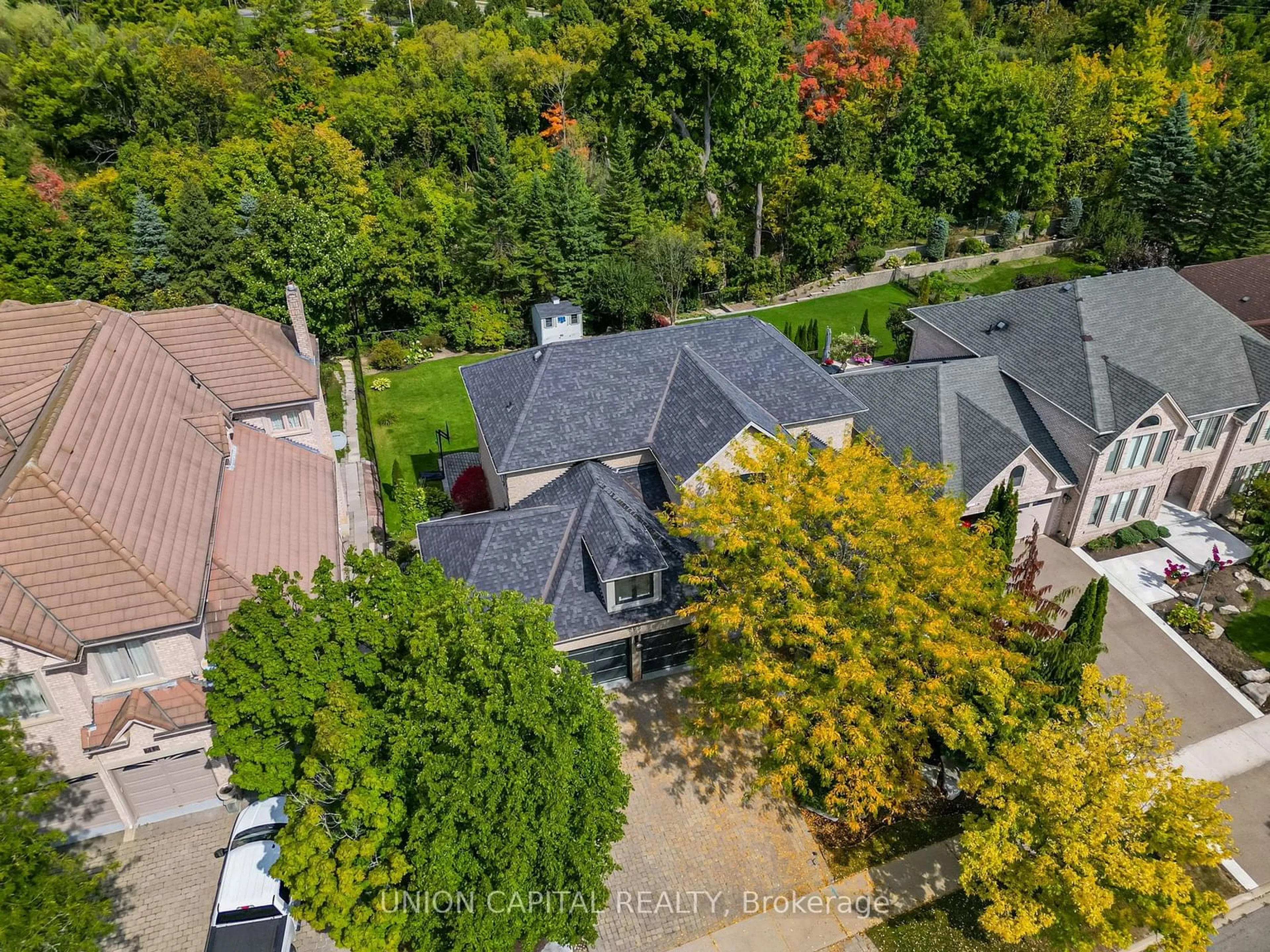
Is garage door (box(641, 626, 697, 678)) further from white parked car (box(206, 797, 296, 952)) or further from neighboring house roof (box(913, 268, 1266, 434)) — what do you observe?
neighboring house roof (box(913, 268, 1266, 434))

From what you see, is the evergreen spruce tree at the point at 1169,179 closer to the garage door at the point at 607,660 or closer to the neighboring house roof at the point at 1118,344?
the neighboring house roof at the point at 1118,344

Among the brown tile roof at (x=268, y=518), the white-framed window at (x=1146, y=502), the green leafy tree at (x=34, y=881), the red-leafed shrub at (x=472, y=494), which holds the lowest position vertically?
the white-framed window at (x=1146, y=502)

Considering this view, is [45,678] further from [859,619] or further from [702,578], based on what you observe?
[859,619]

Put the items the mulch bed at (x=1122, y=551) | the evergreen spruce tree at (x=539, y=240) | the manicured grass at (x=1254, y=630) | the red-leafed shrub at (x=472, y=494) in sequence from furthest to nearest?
the evergreen spruce tree at (x=539, y=240), the mulch bed at (x=1122, y=551), the red-leafed shrub at (x=472, y=494), the manicured grass at (x=1254, y=630)

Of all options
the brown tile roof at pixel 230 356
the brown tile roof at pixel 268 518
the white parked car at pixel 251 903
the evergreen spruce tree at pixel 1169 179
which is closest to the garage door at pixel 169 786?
the white parked car at pixel 251 903

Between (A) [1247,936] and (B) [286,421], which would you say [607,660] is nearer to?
(B) [286,421]

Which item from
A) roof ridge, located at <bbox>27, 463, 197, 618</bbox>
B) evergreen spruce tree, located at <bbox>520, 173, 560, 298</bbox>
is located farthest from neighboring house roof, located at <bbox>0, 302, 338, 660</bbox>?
evergreen spruce tree, located at <bbox>520, 173, 560, 298</bbox>
